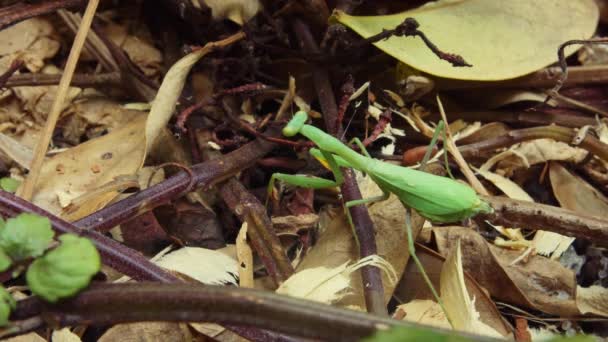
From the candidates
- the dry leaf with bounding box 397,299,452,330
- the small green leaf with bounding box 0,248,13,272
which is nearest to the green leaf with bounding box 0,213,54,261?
the small green leaf with bounding box 0,248,13,272

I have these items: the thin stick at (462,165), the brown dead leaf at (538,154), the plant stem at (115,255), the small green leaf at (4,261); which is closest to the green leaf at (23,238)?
the small green leaf at (4,261)

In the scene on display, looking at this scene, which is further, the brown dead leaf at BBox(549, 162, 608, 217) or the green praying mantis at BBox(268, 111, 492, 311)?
the brown dead leaf at BBox(549, 162, 608, 217)

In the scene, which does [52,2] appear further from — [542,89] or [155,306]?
[542,89]

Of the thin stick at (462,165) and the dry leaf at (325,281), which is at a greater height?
the thin stick at (462,165)

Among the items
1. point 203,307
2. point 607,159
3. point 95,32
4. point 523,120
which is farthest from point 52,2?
point 607,159

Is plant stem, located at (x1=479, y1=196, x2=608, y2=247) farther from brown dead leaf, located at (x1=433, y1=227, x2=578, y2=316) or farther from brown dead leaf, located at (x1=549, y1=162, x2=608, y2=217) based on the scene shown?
brown dead leaf, located at (x1=549, y1=162, x2=608, y2=217)

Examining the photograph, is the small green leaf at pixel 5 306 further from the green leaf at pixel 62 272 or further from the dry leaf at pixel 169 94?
the dry leaf at pixel 169 94
